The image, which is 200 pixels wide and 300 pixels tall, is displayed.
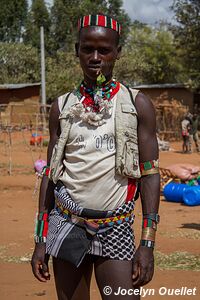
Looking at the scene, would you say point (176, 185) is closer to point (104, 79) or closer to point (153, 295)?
point (153, 295)

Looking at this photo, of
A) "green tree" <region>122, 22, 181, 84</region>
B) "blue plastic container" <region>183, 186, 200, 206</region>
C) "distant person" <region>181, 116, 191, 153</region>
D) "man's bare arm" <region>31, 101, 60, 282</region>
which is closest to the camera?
"man's bare arm" <region>31, 101, 60, 282</region>

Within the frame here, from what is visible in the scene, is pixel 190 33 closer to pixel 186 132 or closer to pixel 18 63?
pixel 186 132

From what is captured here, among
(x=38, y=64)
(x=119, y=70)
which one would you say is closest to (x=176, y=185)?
(x=119, y=70)

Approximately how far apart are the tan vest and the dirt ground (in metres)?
2.25

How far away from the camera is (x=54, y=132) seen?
259 centimetres

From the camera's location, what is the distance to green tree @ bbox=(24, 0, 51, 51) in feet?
133

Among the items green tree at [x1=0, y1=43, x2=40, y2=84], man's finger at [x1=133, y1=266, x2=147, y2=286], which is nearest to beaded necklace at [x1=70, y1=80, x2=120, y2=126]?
man's finger at [x1=133, y1=266, x2=147, y2=286]

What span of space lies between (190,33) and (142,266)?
80.6 feet

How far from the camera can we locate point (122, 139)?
238 centimetres

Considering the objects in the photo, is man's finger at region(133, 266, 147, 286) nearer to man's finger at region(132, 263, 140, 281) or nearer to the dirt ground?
man's finger at region(132, 263, 140, 281)

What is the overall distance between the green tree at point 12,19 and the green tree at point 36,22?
78 cm

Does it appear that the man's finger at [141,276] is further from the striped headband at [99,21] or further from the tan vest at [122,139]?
the striped headband at [99,21]

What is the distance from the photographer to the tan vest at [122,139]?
2367 millimetres

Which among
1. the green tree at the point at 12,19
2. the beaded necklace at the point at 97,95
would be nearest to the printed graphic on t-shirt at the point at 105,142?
the beaded necklace at the point at 97,95
